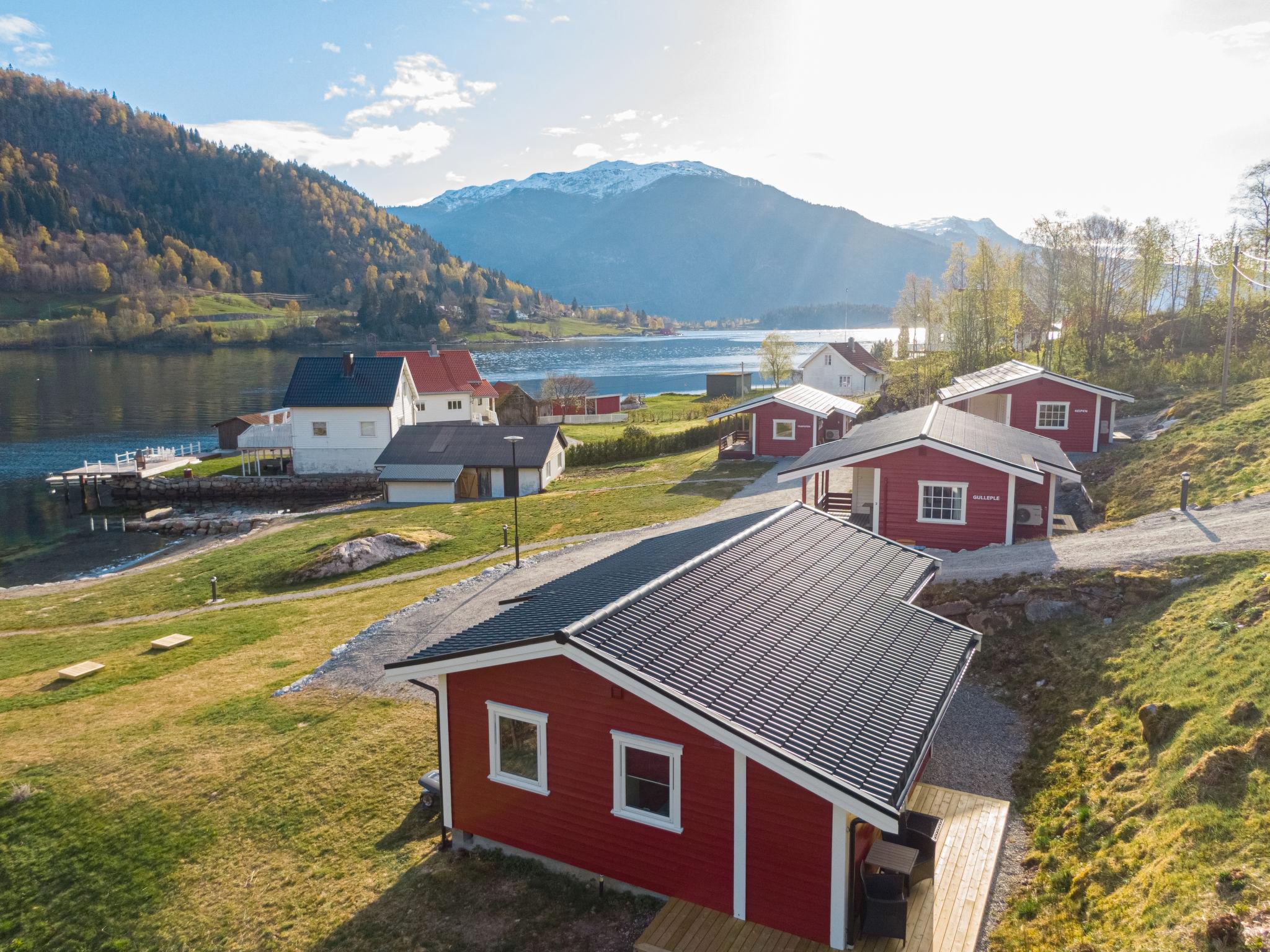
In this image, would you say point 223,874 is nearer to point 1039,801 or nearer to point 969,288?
point 1039,801

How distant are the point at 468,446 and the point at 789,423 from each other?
744 inches

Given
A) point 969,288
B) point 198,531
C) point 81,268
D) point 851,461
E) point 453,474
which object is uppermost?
point 81,268

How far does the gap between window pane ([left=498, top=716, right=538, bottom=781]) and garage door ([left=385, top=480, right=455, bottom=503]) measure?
112ft

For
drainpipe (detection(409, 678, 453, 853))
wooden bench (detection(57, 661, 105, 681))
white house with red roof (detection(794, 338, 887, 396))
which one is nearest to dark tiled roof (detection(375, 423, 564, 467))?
wooden bench (detection(57, 661, 105, 681))

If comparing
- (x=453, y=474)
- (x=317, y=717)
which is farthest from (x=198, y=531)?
(x=317, y=717)

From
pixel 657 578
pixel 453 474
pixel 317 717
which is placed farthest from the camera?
pixel 453 474

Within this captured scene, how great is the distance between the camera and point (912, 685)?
35.9ft

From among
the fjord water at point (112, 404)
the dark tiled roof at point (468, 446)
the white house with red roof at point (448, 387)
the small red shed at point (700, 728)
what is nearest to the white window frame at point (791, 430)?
the dark tiled roof at point (468, 446)

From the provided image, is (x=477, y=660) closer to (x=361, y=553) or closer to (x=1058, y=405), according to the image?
(x=361, y=553)

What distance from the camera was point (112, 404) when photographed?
96750 mm

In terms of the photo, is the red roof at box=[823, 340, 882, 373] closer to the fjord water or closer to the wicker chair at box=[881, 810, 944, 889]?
the fjord water

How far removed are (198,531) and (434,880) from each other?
3951cm

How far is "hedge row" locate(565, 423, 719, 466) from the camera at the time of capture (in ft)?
A: 176

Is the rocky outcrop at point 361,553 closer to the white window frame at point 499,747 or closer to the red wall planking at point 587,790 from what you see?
the red wall planking at point 587,790
